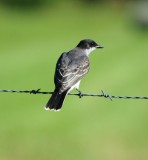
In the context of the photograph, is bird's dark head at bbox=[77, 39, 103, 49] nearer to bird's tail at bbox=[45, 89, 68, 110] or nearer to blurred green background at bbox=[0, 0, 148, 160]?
bird's tail at bbox=[45, 89, 68, 110]

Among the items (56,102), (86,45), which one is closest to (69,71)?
(56,102)

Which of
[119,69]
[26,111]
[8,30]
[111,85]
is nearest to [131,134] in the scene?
[26,111]

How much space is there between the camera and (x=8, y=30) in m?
38.8

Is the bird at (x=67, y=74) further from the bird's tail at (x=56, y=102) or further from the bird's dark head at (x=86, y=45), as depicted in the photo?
the bird's dark head at (x=86, y=45)

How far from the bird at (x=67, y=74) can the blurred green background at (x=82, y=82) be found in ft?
13.1

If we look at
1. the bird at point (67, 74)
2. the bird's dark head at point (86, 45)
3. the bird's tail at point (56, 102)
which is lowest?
the bird's tail at point (56, 102)

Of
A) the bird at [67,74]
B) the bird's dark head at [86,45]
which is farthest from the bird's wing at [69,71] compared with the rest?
the bird's dark head at [86,45]

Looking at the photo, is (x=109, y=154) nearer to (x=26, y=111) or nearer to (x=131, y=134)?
(x=131, y=134)

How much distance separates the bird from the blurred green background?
4003 mm

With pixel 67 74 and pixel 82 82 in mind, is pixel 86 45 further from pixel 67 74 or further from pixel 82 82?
pixel 82 82

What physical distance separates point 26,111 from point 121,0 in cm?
2812

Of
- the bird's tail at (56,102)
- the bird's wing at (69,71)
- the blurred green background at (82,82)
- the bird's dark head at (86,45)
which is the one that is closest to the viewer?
the bird's tail at (56,102)

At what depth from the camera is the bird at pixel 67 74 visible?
11207 millimetres

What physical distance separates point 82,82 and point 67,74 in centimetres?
1329
